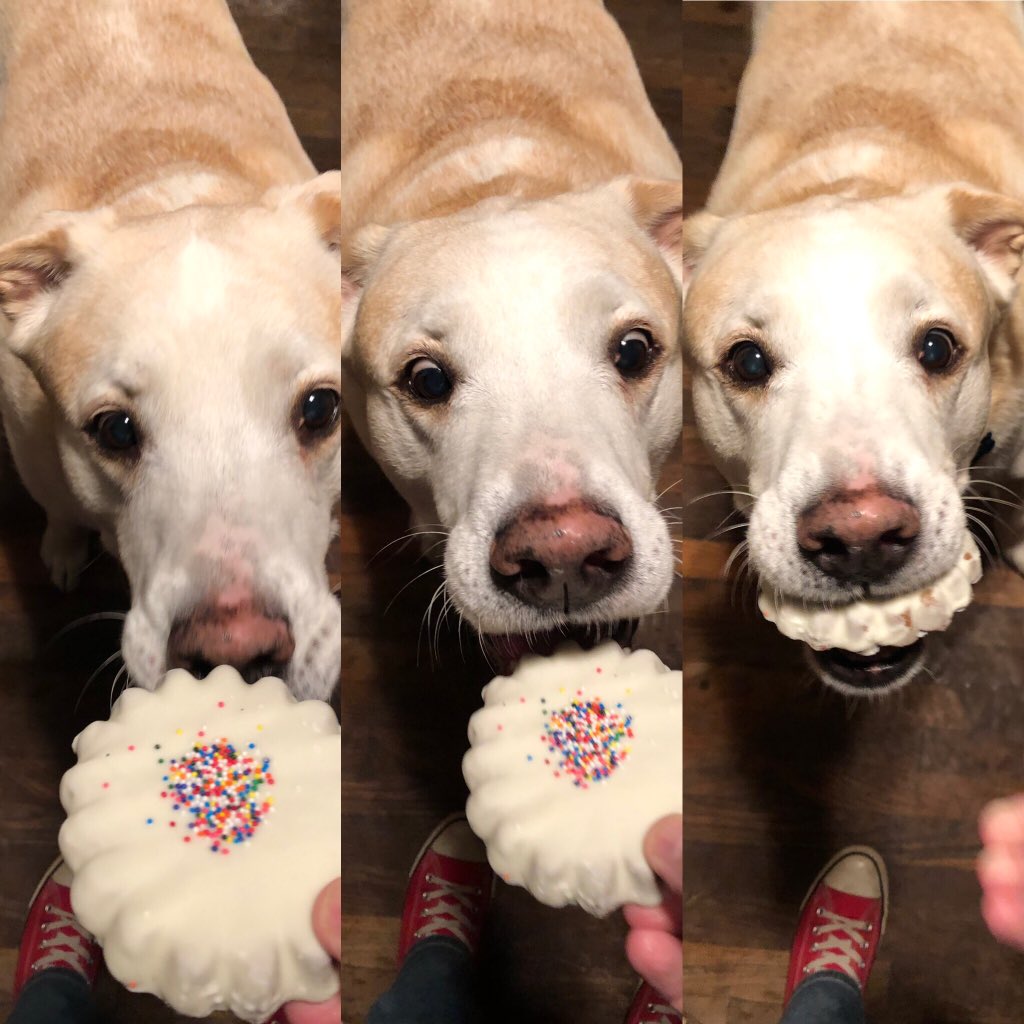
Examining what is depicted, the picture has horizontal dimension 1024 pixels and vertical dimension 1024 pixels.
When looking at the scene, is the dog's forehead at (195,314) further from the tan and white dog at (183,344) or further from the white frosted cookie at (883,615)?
the white frosted cookie at (883,615)

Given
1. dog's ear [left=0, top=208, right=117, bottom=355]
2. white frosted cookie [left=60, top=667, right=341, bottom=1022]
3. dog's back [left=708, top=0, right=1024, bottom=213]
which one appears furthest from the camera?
dog's back [left=708, top=0, right=1024, bottom=213]

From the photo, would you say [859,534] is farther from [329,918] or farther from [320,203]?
[320,203]

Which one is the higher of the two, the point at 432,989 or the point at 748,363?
the point at 748,363

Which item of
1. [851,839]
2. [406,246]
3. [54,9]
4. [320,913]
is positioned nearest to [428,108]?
[406,246]

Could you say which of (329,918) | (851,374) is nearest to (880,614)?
(851,374)

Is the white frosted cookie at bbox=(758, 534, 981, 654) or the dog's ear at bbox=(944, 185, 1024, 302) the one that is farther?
the dog's ear at bbox=(944, 185, 1024, 302)

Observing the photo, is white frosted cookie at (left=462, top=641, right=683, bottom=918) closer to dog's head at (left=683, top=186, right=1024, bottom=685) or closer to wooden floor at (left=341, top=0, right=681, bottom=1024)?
wooden floor at (left=341, top=0, right=681, bottom=1024)

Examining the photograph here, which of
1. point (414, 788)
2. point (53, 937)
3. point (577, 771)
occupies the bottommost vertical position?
point (53, 937)

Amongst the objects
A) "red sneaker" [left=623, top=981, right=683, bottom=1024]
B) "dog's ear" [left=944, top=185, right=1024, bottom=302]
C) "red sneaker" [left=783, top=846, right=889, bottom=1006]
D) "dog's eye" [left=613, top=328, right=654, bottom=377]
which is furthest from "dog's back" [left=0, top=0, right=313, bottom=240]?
"red sneaker" [left=783, top=846, right=889, bottom=1006]
